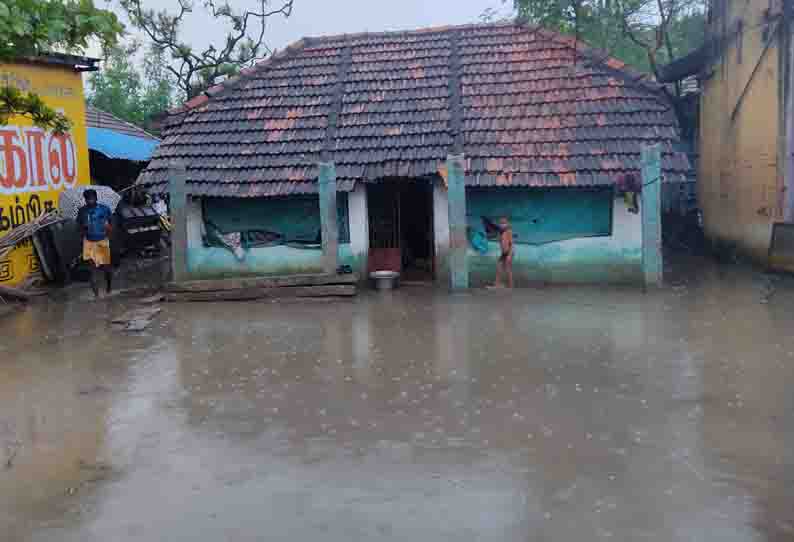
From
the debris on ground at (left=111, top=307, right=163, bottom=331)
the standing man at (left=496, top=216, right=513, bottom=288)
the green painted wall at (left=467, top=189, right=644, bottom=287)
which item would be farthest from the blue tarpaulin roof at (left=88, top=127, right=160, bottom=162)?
the standing man at (left=496, top=216, right=513, bottom=288)

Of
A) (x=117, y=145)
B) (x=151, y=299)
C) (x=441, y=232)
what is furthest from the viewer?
(x=117, y=145)

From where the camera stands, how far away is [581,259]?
43.7ft

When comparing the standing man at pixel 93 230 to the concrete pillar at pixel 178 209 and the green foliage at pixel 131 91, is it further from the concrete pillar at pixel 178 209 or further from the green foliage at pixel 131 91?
the green foliage at pixel 131 91

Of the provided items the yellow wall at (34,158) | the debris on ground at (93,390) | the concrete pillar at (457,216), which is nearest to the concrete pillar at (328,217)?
the concrete pillar at (457,216)

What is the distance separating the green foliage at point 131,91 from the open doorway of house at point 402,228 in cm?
1803

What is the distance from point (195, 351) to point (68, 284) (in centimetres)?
631

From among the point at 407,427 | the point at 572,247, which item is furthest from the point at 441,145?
the point at 407,427

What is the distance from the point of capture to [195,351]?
937 centimetres

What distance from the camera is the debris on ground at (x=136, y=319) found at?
1080 cm

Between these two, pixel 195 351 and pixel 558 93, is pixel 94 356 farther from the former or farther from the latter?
pixel 558 93

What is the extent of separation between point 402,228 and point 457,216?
295 cm

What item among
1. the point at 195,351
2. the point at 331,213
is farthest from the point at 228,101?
the point at 195,351

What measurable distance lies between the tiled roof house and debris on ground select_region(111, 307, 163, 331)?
2.17m

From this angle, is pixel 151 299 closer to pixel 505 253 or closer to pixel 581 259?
pixel 505 253
